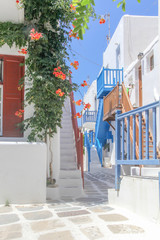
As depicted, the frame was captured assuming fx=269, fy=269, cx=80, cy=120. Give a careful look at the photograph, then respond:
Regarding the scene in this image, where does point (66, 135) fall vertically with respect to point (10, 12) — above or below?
below

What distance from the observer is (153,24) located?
14078 millimetres

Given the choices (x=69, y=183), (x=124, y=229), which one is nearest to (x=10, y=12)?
(x=69, y=183)

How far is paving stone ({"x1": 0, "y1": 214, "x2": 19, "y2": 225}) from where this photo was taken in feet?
12.0

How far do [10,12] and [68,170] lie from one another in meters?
3.94

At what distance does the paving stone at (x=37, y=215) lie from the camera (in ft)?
12.7

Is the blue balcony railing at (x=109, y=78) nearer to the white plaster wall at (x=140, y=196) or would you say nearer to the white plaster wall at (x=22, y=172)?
the white plaster wall at (x=22, y=172)

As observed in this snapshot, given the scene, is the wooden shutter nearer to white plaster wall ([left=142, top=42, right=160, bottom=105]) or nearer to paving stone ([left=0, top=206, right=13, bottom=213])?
paving stone ([left=0, top=206, right=13, bottom=213])

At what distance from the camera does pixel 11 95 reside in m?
5.92

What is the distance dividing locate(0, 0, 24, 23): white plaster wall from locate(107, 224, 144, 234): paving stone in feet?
15.2

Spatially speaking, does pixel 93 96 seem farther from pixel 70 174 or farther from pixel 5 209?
pixel 5 209

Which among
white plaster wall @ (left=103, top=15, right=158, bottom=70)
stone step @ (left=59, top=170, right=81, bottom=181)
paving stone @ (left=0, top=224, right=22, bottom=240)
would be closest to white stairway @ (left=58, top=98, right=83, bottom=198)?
stone step @ (left=59, top=170, right=81, bottom=181)

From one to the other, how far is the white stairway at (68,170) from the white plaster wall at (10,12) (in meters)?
2.21

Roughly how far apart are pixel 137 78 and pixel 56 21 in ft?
22.3

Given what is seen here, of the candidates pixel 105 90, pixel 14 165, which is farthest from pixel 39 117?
pixel 105 90
